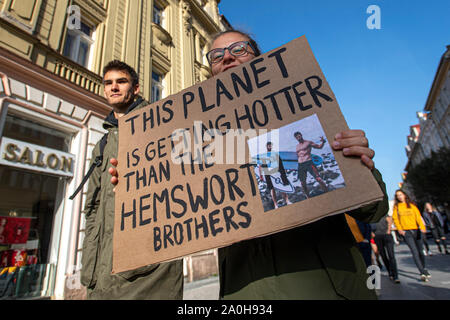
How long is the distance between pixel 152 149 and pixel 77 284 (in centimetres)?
436

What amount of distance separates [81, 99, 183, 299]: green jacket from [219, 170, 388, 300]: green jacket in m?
0.47

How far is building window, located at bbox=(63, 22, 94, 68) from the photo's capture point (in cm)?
559

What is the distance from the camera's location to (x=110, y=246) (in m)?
1.36

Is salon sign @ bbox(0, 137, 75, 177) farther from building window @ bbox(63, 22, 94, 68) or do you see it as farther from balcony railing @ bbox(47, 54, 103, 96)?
building window @ bbox(63, 22, 94, 68)

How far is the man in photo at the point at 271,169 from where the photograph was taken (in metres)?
0.91

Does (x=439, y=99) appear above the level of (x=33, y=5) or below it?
above

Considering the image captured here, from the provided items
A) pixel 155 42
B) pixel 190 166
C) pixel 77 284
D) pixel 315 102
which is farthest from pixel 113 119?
pixel 155 42

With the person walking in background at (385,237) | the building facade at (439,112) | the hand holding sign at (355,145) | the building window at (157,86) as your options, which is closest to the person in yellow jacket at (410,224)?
the person walking in background at (385,237)

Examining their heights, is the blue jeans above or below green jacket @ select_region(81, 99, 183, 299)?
below

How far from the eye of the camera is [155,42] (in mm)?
8562

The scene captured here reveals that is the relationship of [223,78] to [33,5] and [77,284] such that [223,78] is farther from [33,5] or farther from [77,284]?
[33,5]

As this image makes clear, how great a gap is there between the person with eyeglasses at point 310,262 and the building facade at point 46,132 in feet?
12.5

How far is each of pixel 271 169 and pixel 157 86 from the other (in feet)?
27.5

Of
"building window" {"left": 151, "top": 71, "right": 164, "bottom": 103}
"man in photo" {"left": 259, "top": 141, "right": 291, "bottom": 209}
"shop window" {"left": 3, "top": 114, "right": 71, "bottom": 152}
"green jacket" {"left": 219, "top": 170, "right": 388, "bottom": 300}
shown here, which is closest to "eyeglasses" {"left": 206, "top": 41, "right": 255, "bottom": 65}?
"man in photo" {"left": 259, "top": 141, "right": 291, "bottom": 209}
